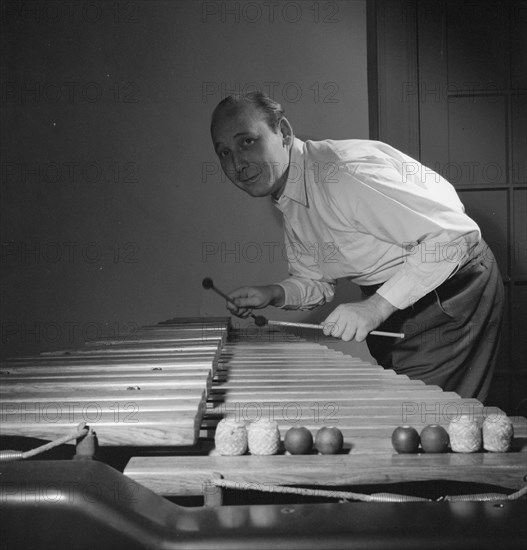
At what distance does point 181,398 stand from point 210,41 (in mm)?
3016

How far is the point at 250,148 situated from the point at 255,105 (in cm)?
16

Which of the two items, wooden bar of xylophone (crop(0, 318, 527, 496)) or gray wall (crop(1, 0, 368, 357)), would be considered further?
→ gray wall (crop(1, 0, 368, 357))

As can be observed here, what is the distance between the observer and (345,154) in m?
2.30

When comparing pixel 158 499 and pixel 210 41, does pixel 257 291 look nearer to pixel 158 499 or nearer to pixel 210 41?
pixel 210 41

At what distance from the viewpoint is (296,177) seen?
2596 millimetres

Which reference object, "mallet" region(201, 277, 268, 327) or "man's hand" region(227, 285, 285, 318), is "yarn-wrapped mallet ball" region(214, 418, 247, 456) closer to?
"mallet" region(201, 277, 268, 327)

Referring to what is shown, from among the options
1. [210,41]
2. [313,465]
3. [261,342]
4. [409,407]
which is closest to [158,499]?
[313,465]

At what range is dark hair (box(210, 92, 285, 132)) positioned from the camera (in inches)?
93.7

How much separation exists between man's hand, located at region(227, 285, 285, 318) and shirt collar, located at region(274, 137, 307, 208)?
0.41 meters

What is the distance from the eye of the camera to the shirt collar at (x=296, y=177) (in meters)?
2.58

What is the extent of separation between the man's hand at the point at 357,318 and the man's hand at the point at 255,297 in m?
0.75

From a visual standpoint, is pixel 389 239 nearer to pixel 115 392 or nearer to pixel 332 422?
pixel 332 422

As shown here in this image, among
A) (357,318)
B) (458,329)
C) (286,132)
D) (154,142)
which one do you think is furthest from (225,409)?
(154,142)

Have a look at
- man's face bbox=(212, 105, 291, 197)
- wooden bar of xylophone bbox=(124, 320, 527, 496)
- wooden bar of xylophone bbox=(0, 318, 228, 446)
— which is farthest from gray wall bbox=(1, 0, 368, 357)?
wooden bar of xylophone bbox=(124, 320, 527, 496)
